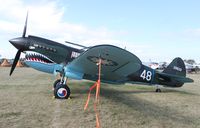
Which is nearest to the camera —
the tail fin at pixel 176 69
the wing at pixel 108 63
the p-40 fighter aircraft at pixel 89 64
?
the wing at pixel 108 63

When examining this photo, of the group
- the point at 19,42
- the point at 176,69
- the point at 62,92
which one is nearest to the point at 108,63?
the point at 62,92

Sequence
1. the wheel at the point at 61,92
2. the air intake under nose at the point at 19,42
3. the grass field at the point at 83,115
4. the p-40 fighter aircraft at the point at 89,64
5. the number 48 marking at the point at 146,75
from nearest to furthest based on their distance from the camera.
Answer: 1. the grass field at the point at 83,115
2. the p-40 fighter aircraft at the point at 89,64
3. the wheel at the point at 61,92
4. the air intake under nose at the point at 19,42
5. the number 48 marking at the point at 146,75

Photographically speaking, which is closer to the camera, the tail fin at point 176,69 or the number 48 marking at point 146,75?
the number 48 marking at point 146,75

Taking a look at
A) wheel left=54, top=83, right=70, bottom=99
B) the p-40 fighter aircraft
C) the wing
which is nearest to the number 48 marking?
the p-40 fighter aircraft

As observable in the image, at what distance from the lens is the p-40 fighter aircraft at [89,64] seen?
6453 mm

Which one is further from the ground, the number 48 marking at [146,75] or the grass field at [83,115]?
the number 48 marking at [146,75]

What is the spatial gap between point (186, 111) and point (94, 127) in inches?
122

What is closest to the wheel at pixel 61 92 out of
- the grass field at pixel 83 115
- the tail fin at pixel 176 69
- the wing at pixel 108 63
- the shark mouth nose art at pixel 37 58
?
the grass field at pixel 83 115

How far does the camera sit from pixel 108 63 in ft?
23.2

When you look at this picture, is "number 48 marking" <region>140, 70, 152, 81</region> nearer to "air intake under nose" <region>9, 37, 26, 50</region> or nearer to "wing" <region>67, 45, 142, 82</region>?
"wing" <region>67, 45, 142, 82</region>

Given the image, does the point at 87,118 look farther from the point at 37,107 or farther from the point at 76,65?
the point at 76,65

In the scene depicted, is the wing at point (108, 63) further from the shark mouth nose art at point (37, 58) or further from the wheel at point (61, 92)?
the shark mouth nose art at point (37, 58)

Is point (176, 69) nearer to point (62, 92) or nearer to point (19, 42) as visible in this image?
point (62, 92)

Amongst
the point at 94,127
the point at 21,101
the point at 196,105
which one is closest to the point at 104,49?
the point at 94,127
